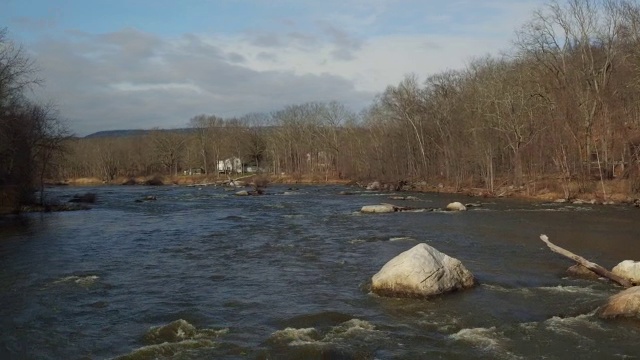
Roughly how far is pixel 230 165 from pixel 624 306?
11472cm

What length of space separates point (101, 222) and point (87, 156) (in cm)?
9444

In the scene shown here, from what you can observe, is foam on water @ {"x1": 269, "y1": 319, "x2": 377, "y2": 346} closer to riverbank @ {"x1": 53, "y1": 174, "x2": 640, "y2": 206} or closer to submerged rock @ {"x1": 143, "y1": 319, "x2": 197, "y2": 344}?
submerged rock @ {"x1": 143, "y1": 319, "x2": 197, "y2": 344}

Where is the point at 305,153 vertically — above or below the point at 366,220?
above

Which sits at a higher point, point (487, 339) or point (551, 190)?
point (551, 190)

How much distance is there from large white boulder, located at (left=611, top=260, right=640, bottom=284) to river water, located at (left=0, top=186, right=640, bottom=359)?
0.58 metres

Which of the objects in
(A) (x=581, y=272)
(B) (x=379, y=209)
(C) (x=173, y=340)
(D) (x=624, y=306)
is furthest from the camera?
(B) (x=379, y=209)

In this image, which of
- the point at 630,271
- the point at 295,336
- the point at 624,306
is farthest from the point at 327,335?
the point at 630,271

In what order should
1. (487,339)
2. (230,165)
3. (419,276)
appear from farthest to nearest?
(230,165) < (419,276) < (487,339)

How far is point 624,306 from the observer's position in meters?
12.0

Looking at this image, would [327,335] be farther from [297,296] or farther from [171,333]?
[297,296]

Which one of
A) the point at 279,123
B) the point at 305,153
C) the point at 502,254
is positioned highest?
the point at 279,123

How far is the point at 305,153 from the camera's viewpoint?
108188 mm

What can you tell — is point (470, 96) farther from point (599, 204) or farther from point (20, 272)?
point (20, 272)

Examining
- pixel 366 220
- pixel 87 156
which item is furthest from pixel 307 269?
pixel 87 156
